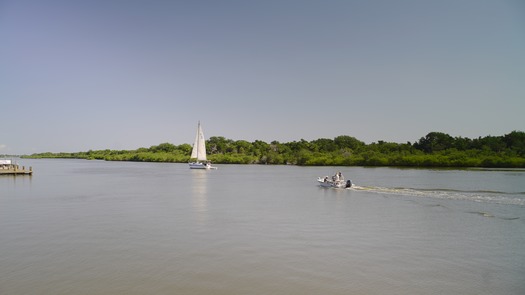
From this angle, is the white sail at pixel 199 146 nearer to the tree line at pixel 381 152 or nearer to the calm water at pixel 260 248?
the tree line at pixel 381 152

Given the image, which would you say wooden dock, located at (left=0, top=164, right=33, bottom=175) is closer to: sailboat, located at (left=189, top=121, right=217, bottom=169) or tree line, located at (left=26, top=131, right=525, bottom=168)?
sailboat, located at (left=189, top=121, right=217, bottom=169)

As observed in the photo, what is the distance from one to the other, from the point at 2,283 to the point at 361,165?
10279 centimetres

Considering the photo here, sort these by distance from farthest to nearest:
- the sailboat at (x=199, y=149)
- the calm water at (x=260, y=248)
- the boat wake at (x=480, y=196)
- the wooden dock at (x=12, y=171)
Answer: the sailboat at (x=199, y=149) → the wooden dock at (x=12, y=171) → the boat wake at (x=480, y=196) → the calm water at (x=260, y=248)

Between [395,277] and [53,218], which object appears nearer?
[395,277]

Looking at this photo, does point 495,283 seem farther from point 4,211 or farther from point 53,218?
point 4,211

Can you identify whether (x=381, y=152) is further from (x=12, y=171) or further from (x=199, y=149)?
(x=12, y=171)

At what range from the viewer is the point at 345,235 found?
16719mm

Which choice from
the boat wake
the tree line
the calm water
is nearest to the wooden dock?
the calm water

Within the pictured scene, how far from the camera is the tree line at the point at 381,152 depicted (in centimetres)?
9175

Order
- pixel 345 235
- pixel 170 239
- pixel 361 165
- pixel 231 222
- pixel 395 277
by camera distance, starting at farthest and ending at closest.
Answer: pixel 361 165
pixel 231 222
pixel 345 235
pixel 170 239
pixel 395 277

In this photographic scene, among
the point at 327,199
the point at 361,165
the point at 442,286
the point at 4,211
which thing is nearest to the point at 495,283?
the point at 442,286

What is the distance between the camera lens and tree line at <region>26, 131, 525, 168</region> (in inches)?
3612

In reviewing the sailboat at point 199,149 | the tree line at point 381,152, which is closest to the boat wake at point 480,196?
the sailboat at point 199,149

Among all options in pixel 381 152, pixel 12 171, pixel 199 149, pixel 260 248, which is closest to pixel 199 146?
pixel 199 149
